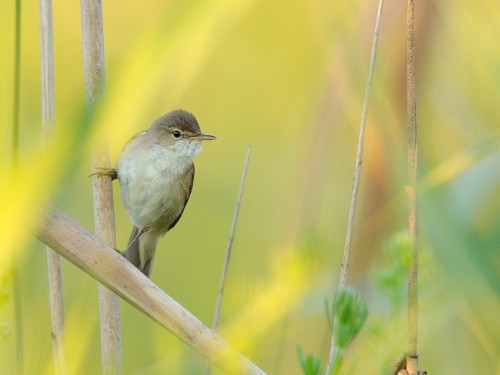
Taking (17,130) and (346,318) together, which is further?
(17,130)

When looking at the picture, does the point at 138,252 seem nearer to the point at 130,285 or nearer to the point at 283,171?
the point at 283,171

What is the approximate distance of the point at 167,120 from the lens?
253cm

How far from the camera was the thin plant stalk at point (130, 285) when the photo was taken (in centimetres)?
85

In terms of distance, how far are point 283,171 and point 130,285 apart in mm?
1863

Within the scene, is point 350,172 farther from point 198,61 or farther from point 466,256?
point 198,61

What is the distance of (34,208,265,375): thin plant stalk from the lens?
85cm

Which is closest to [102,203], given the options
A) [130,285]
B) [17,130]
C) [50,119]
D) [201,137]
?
[50,119]

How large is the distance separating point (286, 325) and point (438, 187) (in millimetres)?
391

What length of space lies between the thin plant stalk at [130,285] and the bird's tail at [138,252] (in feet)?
4.35

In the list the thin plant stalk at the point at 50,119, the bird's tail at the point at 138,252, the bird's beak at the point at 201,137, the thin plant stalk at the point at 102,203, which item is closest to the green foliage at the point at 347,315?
the thin plant stalk at the point at 102,203

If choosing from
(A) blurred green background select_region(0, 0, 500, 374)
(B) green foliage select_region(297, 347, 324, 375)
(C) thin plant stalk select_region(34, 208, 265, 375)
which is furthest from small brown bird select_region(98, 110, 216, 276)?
(B) green foliage select_region(297, 347, 324, 375)

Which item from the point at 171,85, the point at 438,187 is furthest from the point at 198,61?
the point at 438,187

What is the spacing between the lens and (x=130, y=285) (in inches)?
37.2

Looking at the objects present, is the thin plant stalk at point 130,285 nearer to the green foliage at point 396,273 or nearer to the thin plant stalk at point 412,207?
the thin plant stalk at point 412,207
